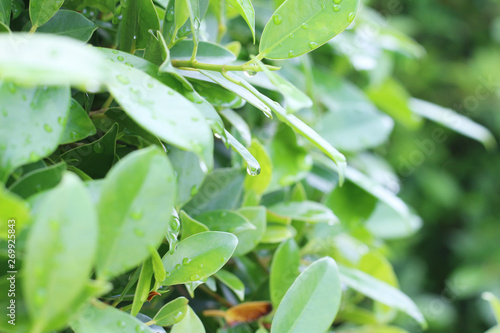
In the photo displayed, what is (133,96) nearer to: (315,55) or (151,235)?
(151,235)

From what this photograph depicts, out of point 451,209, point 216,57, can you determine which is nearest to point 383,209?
point 216,57

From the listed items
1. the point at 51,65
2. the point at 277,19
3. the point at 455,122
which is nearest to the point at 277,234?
the point at 277,19

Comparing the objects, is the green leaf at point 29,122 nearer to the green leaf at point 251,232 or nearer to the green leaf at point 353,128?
the green leaf at point 251,232

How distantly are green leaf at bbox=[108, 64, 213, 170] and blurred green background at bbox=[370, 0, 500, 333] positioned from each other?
129cm

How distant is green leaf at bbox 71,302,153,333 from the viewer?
260mm

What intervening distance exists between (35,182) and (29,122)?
1.5 inches

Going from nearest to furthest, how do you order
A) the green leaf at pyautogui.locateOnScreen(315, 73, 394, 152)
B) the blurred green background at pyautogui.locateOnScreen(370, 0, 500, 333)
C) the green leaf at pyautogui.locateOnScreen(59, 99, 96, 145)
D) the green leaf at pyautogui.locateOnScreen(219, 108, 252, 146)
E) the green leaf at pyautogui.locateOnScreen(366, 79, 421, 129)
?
the green leaf at pyautogui.locateOnScreen(59, 99, 96, 145), the green leaf at pyautogui.locateOnScreen(219, 108, 252, 146), the green leaf at pyautogui.locateOnScreen(315, 73, 394, 152), the green leaf at pyautogui.locateOnScreen(366, 79, 421, 129), the blurred green background at pyautogui.locateOnScreen(370, 0, 500, 333)

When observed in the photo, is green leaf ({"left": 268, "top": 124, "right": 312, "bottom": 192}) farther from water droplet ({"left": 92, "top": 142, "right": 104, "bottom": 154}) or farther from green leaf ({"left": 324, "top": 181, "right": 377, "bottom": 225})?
water droplet ({"left": 92, "top": 142, "right": 104, "bottom": 154})

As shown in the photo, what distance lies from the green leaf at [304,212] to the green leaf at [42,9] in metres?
0.30

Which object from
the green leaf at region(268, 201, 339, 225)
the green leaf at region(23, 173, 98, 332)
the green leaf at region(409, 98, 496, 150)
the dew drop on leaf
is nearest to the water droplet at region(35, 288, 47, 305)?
the green leaf at region(23, 173, 98, 332)

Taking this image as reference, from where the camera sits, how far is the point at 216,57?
15.8 inches

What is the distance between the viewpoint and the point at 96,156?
35 cm

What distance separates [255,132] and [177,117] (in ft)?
1.41

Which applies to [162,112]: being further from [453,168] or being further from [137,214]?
[453,168]
